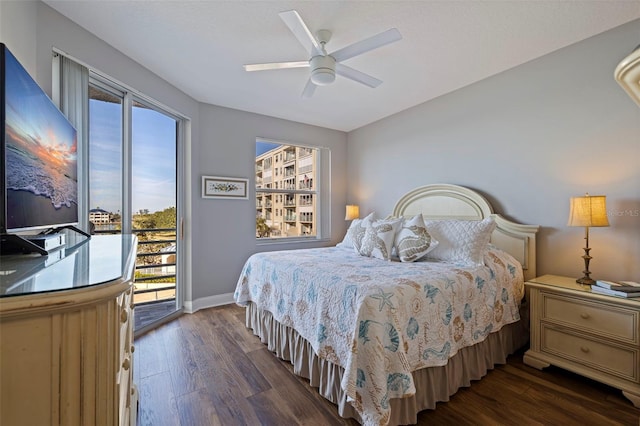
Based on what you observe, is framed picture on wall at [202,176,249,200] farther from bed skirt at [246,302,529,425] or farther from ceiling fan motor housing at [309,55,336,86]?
ceiling fan motor housing at [309,55,336,86]

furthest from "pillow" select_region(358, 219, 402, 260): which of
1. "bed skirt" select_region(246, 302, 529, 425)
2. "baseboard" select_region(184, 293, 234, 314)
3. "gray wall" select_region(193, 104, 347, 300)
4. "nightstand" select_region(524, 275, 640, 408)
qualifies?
"baseboard" select_region(184, 293, 234, 314)

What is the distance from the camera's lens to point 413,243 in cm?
244

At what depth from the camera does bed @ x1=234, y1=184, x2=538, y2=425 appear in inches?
57.6

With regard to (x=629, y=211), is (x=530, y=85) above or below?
above

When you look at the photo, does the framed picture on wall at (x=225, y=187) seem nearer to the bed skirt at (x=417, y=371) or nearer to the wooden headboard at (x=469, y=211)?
the bed skirt at (x=417, y=371)

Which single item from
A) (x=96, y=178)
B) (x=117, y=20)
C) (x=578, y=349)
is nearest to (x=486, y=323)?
(x=578, y=349)

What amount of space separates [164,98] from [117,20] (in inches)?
39.2

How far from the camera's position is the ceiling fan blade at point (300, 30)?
1643mm

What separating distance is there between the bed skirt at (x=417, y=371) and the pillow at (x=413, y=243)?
2.58 feet

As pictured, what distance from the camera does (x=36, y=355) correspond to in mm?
545

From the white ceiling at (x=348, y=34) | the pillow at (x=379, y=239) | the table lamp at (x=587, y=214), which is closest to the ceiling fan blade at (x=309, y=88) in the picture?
the white ceiling at (x=348, y=34)

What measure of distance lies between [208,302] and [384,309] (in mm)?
2834

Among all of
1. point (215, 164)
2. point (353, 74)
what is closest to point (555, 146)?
point (353, 74)

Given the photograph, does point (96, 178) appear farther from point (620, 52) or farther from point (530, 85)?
point (620, 52)
